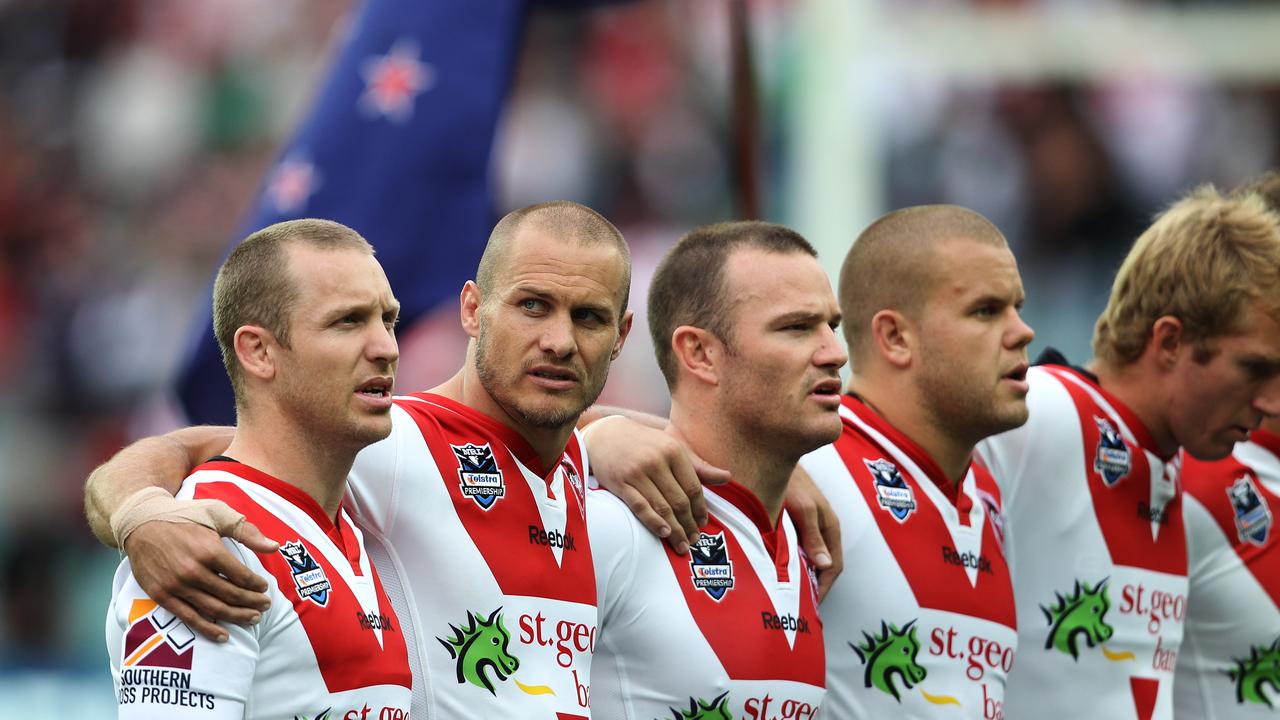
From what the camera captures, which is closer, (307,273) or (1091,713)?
(307,273)

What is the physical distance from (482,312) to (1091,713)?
8.24 feet

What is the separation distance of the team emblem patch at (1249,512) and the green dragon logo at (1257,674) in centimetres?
38

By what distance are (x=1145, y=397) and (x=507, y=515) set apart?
2654 mm

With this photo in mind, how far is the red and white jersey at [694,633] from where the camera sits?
16.4 feet

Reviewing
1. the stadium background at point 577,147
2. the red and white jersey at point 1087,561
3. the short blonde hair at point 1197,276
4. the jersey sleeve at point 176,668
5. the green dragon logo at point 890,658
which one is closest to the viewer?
the jersey sleeve at point 176,668

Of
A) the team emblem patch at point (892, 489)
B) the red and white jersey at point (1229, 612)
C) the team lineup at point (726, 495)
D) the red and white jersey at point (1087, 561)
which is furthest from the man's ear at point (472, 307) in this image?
the red and white jersey at point (1229, 612)

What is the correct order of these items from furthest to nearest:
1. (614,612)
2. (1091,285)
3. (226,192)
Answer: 1. (226,192)
2. (1091,285)
3. (614,612)

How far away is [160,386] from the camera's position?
13867 mm

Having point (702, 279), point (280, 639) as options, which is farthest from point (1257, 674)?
point (280, 639)

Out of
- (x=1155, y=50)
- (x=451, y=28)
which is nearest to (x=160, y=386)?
(x=451, y=28)

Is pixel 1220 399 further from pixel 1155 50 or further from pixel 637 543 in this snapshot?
pixel 1155 50

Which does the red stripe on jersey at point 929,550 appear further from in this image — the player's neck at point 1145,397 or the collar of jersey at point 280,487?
the collar of jersey at point 280,487

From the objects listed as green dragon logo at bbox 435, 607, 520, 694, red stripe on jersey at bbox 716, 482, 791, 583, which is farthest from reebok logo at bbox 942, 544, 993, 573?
green dragon logo at bbox 435, 607, 520, 694

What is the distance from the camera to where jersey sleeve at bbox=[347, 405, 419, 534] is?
4734 millimetres
